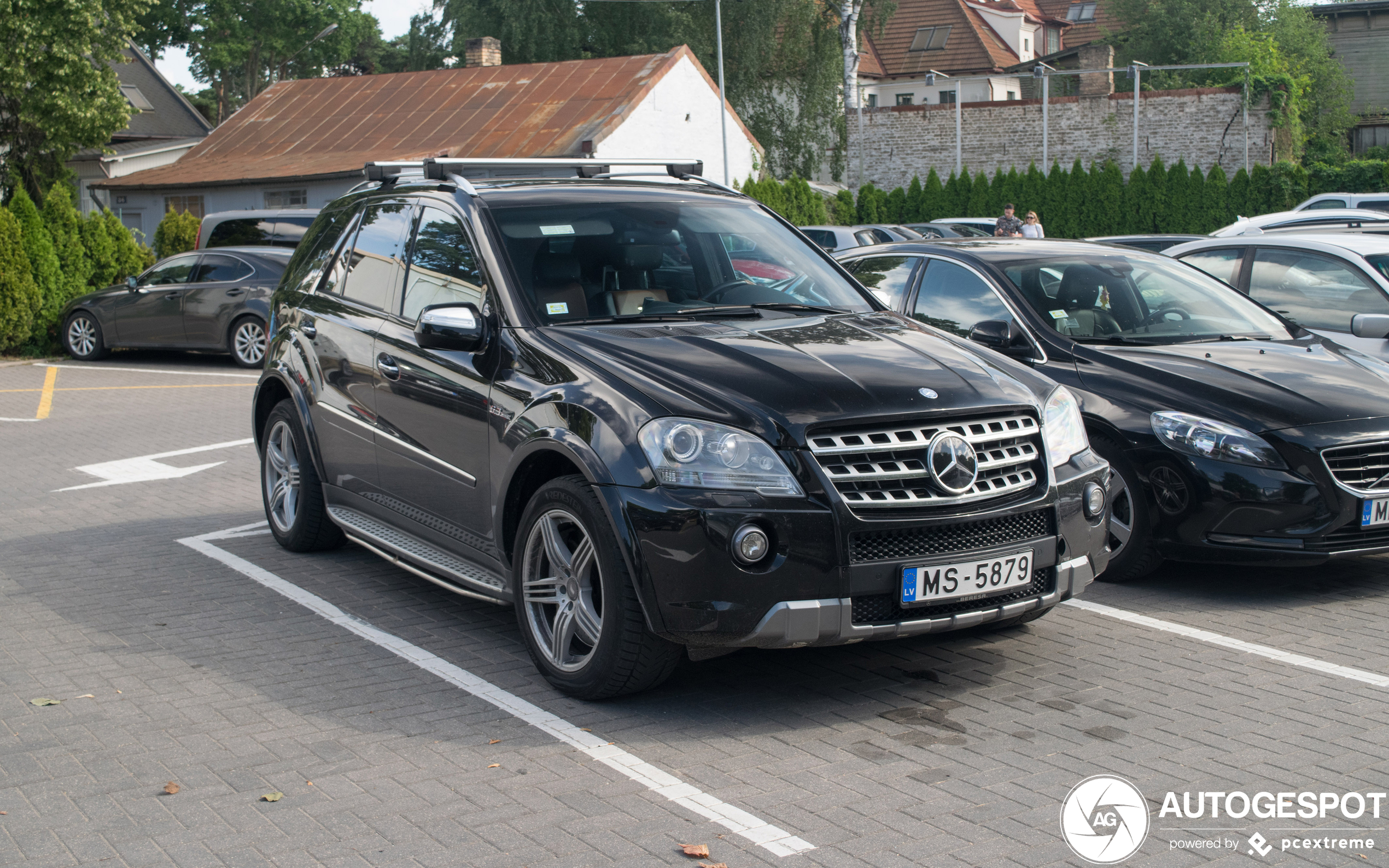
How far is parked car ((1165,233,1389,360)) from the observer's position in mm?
8742

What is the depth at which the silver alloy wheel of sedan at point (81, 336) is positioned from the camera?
20625 mm

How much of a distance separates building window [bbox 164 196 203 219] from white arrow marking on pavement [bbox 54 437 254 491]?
26.9m

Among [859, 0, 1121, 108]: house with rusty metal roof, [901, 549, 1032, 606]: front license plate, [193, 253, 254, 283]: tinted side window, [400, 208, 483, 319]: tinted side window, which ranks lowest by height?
[901, 549, 1032, 606]: front license plate

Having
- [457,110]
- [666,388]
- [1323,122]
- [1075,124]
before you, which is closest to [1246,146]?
[1075,124]

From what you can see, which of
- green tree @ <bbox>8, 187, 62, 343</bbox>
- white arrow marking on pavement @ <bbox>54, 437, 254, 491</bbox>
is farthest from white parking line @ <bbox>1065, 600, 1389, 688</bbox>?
green tree @ <bbox>8, 187, 62, 343</bbox>

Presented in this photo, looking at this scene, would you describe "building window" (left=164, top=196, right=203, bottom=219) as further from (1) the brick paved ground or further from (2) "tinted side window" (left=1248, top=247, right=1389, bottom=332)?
(2) "tinted side window" (left=1248, top=247, right=1389, bottom=332)

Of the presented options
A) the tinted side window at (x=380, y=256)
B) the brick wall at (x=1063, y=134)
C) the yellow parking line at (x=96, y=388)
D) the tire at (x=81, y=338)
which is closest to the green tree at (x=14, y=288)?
the tire at (x=81, y=338)

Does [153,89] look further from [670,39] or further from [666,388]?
[666,388]

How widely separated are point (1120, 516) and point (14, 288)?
19.0 m

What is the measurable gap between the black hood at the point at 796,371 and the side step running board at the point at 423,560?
1.05 meters

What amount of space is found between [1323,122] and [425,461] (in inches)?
2180

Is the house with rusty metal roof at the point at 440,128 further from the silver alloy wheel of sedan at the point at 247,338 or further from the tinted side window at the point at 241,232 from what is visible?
the silver alloy wheel of sedan at the point at 247,338

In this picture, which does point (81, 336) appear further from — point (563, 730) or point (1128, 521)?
point (563, 730)

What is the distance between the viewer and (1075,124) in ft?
154
